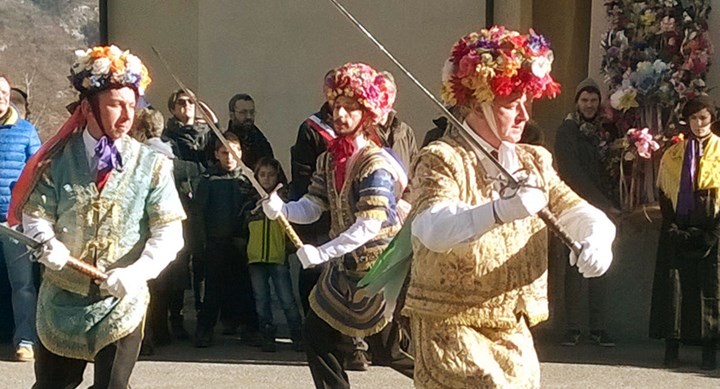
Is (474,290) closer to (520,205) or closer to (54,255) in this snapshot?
Answer: (520,205)

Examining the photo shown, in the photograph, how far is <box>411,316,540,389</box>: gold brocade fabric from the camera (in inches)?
176

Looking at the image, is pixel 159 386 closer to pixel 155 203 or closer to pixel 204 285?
pixel 204 285

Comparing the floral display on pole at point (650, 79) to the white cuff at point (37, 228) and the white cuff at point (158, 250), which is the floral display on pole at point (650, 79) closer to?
the white cuff at point (158, 250)

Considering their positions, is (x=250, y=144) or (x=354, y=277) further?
(x=250, y=144)

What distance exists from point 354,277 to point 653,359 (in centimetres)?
327

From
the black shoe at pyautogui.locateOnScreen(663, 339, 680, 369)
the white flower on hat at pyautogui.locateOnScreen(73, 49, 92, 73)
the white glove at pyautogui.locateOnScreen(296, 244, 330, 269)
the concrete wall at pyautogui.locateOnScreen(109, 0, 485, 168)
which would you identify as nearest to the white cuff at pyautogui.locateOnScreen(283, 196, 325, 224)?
the white glove at pyautogui.locateOnScreen(296, 244, 330, 269)

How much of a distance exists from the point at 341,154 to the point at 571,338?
11.8 feet

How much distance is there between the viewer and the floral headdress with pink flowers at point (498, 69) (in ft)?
14.8

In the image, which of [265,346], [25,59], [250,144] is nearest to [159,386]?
[265,346]

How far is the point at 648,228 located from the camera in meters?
9.26

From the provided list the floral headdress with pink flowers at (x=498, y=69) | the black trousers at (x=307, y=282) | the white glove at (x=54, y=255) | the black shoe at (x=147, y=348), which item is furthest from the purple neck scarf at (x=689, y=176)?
the white glove at (x=54, y=255)

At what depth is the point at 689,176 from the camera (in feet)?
27.0

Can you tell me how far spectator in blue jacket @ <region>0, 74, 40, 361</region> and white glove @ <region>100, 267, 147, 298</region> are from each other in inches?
139

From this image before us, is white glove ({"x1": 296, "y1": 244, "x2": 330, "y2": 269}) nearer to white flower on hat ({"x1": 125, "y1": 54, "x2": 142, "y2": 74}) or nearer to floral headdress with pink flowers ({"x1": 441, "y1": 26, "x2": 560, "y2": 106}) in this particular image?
white flower on hat ({"x1": 125, "y1": 54, "x2": 142, "y2": 74})
